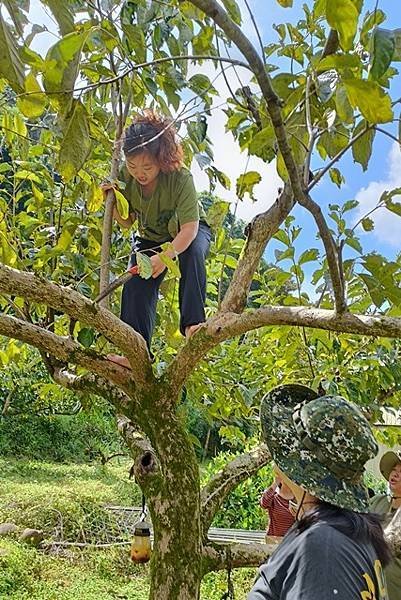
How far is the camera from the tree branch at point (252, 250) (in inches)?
59.2

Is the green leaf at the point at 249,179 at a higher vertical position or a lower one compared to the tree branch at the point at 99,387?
higher

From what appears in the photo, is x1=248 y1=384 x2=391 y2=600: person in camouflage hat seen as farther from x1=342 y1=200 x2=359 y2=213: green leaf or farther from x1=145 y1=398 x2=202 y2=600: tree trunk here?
x1=342 y1=200 x2=359 y2=213: green leaf

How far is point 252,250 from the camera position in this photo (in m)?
1.54

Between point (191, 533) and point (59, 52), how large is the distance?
3.60ft

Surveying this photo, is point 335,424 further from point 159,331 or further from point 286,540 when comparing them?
point 159,331

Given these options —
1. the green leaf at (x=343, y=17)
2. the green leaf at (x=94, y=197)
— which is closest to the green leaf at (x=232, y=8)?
the green leaf at (x=343, y=17)

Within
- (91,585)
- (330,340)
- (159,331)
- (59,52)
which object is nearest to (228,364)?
(159,331)

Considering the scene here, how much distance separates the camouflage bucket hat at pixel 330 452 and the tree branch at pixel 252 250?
57 centimetres

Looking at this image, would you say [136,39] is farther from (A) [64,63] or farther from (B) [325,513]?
(B) [325,513]

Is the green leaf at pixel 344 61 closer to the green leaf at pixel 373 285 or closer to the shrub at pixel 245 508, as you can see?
the green leaf at pixel 373 285

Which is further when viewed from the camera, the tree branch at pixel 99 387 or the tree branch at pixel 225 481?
the tree branch at pixel 225 481

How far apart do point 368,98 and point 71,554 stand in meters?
5.14

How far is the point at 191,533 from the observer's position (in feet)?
4.88

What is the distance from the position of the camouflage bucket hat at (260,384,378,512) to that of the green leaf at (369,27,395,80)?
51 cm
